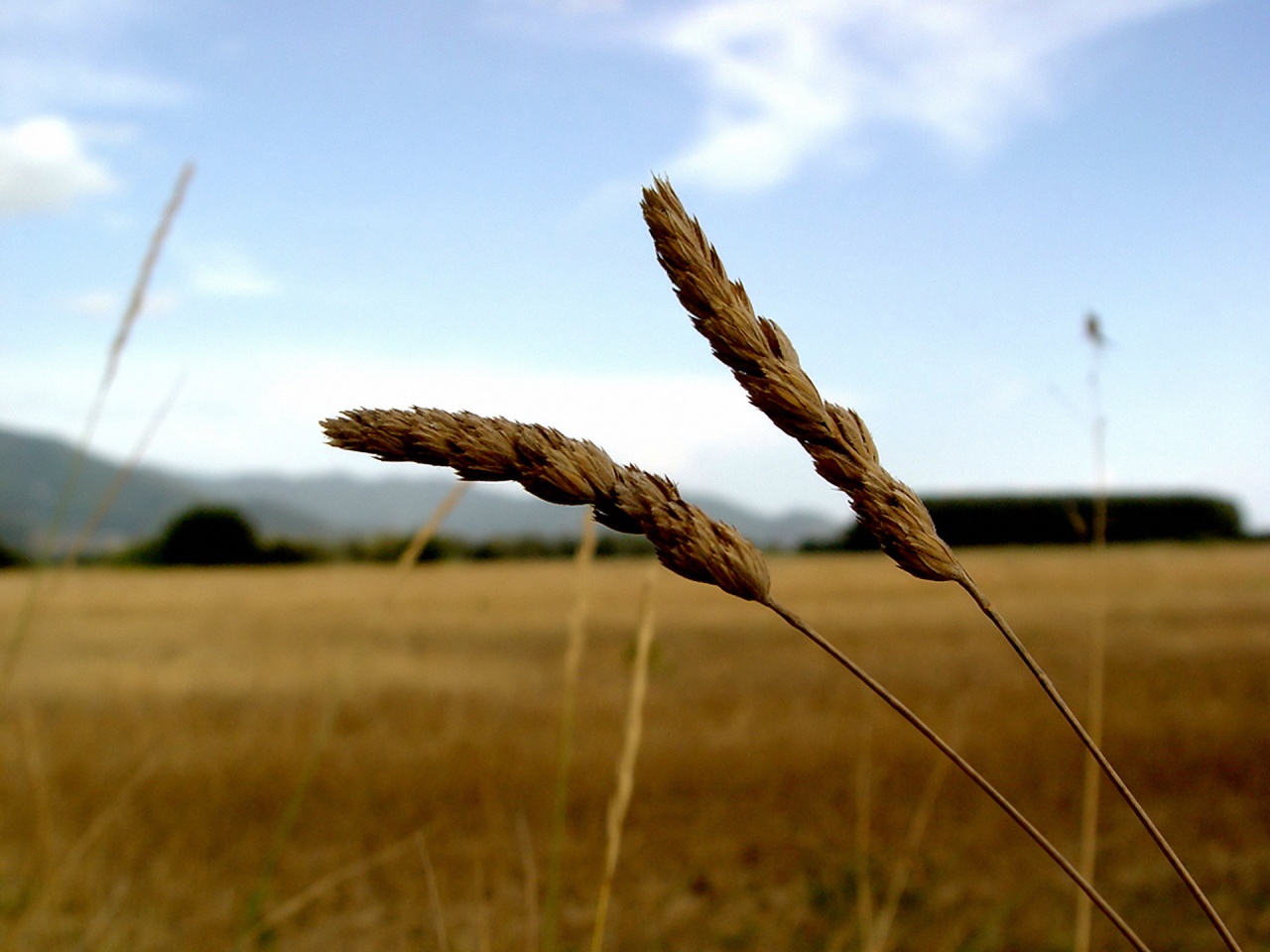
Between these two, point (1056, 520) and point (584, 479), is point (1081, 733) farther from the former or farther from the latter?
point (1056, 520)

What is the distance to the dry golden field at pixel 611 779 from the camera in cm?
179

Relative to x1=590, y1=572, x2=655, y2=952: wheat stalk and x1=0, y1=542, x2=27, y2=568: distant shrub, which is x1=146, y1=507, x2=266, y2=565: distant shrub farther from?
x1=590, y1=572, x2=655, y2=952: wheat stalk

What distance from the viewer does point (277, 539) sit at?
1231 centimetres

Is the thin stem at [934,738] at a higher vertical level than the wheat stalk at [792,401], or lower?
lower

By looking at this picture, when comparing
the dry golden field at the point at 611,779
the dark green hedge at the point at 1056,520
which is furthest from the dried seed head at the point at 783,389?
the dark green hedge at the point at 1056,520

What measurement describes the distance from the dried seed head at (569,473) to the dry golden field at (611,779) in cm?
43

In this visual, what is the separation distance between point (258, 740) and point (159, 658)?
1.91 meters

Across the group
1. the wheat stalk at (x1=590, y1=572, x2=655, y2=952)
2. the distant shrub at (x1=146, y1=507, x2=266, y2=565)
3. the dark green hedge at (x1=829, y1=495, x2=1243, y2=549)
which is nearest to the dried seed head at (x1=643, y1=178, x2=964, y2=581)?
the wheat stalk at (x1=590, y1=572, x2=655, y2=952)

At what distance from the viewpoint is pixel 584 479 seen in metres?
0.27

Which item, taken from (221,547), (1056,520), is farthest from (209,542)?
(1056,520)

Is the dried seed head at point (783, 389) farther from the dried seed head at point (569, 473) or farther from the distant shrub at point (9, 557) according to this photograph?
the distant shrub at point (9, 557)

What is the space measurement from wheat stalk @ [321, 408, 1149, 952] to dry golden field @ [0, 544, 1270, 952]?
0.43 metres

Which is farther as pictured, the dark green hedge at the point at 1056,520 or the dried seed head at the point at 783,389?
the dark green hedge at the point at 1056,520

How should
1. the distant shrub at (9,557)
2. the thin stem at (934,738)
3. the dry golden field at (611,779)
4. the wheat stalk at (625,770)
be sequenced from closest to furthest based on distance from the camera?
the thin stem at (934,738)
the wheat stalk at (625,770)
the dry golden field at (611,779)
the distant shrub at (9,557)
